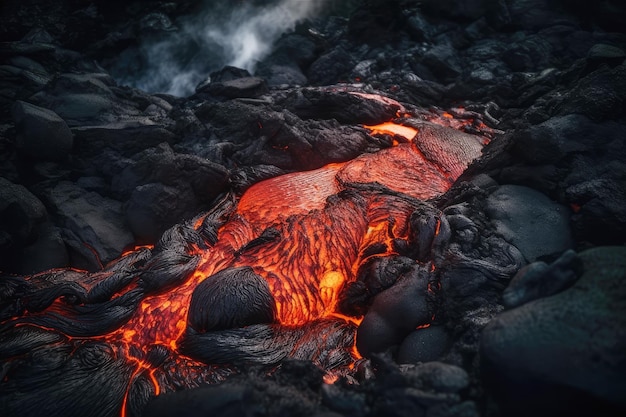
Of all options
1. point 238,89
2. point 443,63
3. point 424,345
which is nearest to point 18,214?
point 424,345

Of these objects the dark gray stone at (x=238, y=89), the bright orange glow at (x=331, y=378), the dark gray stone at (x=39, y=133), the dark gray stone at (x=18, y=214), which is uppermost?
the dark gray stone at (x=238, y=89)

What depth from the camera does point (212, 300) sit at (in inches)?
136

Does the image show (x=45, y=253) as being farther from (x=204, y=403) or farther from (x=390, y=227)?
(x=390, y=227)

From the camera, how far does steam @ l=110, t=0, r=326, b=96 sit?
12.5 m

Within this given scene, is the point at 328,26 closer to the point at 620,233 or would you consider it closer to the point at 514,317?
the point at 620,233

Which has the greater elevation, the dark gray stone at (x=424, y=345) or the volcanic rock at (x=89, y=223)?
the dark gray stone at (x=424, y=345)

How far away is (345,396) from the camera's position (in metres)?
2.30

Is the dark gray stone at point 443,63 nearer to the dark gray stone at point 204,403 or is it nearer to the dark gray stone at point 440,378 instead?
the dark gray stone at point 440,378

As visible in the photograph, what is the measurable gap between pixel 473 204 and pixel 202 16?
579 inches

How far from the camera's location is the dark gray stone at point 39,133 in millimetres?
5023

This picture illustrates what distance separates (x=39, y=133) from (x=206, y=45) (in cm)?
1015

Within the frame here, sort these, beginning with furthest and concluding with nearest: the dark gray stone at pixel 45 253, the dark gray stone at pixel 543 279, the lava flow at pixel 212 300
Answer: the dark gray stone at pixel 45 253 < the lava flow at pixel 212 300 < the dark gray stone at pixel 543 279

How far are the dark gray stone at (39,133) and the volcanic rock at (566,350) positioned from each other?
21.0ft

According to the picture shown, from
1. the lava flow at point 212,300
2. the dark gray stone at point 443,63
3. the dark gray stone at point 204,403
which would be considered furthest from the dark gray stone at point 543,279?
the dark gray stone at point 443,63
